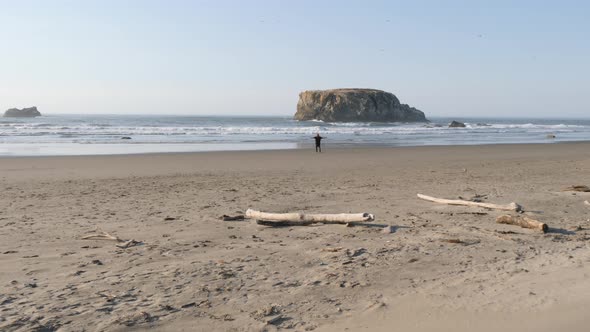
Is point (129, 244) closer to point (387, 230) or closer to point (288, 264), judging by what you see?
point (288, 264)

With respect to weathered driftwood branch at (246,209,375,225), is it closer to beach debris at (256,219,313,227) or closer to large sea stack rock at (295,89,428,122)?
beach debris at (256,219,313,227)

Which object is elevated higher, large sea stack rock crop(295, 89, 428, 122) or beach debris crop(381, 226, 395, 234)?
large sea stack rock crop(295, 89, 428, 122)

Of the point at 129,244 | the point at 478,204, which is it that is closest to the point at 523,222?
the point at 478,204

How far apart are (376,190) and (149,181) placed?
5.89 m

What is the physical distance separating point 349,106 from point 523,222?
9037cm

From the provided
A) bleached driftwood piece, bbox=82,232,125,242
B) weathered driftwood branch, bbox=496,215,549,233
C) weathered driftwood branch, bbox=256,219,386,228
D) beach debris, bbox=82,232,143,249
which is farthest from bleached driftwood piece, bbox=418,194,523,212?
bleached driftwood piece, bbox=82,232,125,242

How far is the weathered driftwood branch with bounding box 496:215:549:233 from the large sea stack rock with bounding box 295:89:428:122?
87748 mm

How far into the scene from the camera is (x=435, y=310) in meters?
4.11

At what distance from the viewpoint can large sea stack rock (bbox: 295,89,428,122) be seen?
96.0 metres

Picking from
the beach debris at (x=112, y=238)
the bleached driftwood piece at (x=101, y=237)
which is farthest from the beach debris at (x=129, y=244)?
the bleached driftwood piece at (x=101, y=237)

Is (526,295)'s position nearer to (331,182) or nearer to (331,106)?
(331,182)

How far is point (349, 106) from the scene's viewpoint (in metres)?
96.4

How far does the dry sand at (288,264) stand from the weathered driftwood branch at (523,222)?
0.13 meters

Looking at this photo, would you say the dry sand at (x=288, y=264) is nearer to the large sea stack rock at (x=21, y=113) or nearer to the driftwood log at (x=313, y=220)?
the driftwood log at (x=313, y=220)
